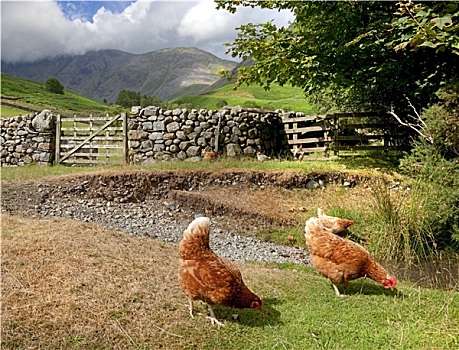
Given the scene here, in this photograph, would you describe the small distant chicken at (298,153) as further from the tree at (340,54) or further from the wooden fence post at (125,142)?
the wooden fence post at (125,142)

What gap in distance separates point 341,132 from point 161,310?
573 inches

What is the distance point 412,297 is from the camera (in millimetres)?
5219

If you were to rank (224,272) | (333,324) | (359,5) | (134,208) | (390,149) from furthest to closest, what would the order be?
(390,149), (359,5), (134,208), (333,324), (224,272)

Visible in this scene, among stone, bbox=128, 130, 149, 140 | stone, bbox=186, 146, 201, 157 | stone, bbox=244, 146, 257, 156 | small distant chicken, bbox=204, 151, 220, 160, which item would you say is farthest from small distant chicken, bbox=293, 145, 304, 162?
stone, bbox=128, 130, 149, 140

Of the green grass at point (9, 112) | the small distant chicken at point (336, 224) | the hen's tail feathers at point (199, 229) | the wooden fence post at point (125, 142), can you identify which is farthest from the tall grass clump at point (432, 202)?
the green grass at point (9, 112)

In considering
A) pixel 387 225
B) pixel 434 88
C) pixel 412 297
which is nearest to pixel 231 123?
pixel 434 88

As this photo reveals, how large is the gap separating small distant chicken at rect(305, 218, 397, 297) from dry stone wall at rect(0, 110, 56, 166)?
610 inches

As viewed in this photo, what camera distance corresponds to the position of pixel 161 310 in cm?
423

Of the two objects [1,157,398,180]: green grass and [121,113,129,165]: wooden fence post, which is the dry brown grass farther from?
[121,113,129,165]: wooden fence post

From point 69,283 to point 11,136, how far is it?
1666cm

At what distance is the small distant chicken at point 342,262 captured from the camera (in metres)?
5.04

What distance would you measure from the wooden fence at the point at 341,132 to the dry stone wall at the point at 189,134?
2004 mm

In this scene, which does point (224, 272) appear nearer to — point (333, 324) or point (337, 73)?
point (333, 324)

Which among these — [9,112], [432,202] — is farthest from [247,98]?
[432,202]
